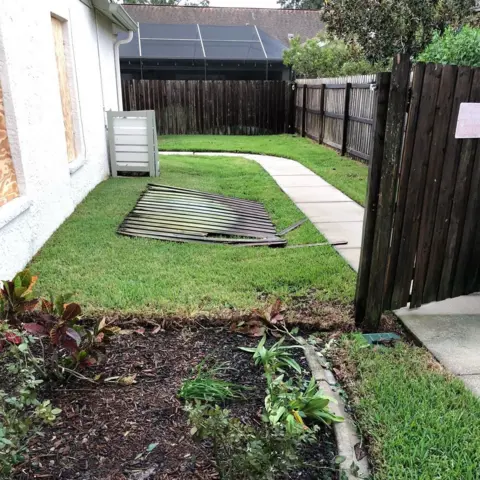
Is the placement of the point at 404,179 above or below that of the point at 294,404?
above

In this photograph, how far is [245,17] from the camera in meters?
27.3

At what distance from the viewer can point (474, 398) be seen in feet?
8.18

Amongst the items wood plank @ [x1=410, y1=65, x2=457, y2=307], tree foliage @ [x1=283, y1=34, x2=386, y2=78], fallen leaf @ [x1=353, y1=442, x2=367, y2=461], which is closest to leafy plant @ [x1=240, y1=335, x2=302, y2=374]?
fallen leaf @ [x1=353, y1=442, x2=367, y2=461]

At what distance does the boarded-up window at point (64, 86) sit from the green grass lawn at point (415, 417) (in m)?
5.34

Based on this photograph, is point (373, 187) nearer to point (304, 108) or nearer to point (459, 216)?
point (459, 216)

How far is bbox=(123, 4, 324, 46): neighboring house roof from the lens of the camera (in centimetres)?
2588

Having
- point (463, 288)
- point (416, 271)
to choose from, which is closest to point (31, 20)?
point (416, 271)

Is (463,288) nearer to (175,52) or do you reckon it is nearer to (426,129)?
(426,129)

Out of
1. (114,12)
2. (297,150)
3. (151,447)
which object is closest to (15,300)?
(151,447)

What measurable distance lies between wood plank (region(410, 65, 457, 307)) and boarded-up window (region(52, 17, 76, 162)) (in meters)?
5.14

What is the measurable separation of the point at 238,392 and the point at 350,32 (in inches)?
506

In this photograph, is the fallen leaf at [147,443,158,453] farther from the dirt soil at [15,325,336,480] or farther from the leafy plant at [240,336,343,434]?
the leafy plant at [240,336,343,434]

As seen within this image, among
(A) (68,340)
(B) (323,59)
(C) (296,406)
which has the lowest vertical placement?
(C) (296,406)

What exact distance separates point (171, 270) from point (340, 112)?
926 cm
